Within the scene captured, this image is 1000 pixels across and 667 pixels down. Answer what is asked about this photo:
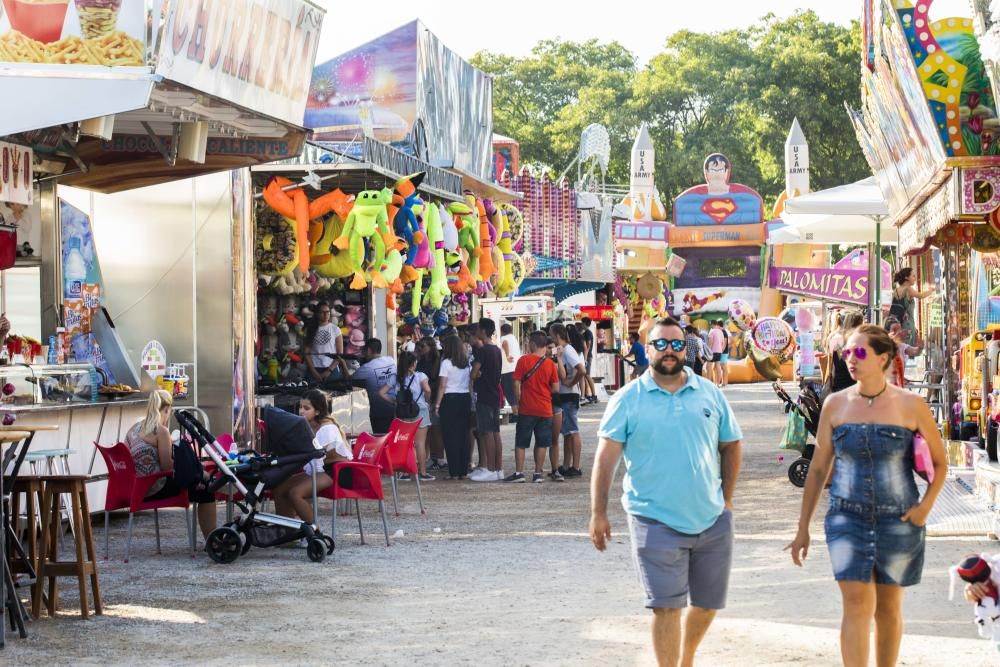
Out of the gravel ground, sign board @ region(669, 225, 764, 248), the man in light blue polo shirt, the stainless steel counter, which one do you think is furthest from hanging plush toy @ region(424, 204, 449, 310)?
sign board @ region(669, 225, 764, 248)

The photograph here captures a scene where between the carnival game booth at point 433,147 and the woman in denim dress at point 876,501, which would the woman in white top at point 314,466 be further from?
the woman in denim dress at point 876,501

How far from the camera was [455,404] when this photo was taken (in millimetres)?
16484

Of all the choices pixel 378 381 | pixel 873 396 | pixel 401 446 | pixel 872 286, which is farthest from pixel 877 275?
pixel 873 396

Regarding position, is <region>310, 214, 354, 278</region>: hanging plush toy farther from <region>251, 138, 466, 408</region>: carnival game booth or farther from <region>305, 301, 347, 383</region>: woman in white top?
<region>305, 301, 347, 383</region>: woman in white top

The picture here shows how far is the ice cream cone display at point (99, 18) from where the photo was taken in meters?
9.44

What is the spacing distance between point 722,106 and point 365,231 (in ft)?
178

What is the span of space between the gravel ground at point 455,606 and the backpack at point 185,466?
550 millimetres

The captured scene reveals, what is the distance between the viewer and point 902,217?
54.5 ft

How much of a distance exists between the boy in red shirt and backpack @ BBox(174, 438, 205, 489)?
5376 millimetres

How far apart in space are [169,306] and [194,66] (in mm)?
5742

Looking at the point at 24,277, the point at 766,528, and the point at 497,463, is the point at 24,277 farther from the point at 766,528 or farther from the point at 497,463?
the point at 766,528

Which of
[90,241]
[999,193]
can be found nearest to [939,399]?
[999,193]

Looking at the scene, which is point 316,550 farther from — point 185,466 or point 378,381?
point 378,381

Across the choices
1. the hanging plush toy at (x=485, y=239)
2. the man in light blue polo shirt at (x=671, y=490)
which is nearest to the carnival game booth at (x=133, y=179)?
the man in light blue polo shirt at (x=671, y=490)
